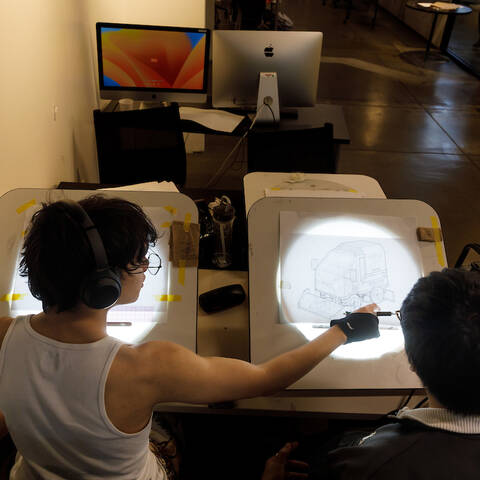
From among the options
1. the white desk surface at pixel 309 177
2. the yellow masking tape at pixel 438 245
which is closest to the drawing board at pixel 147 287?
the white desk surface at pixel 309 177

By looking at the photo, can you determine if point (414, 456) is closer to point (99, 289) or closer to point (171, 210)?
point (99, 289)

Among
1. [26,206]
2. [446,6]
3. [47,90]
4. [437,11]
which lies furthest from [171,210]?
[446,6]

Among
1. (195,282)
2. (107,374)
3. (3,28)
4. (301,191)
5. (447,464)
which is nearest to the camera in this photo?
(447,464)

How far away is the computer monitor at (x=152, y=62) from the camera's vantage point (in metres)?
2.48

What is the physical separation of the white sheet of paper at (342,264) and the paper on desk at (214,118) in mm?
1397

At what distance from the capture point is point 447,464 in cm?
73

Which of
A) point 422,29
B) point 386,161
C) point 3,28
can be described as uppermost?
point 3,28

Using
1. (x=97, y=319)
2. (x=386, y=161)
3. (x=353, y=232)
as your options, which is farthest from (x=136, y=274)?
(x=386, y=161)

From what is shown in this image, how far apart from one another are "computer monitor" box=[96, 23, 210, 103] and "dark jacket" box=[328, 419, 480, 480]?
229cm

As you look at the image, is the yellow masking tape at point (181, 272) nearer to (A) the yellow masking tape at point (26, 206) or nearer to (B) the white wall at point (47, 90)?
(A) the yellow masking tape at point (26, 206)

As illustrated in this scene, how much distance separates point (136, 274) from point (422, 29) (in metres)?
8.47

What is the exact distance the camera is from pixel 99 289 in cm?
83

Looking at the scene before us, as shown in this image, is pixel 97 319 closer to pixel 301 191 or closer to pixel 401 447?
pixel 401 447

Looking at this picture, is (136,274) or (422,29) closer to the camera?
(136,274)
